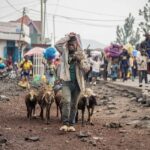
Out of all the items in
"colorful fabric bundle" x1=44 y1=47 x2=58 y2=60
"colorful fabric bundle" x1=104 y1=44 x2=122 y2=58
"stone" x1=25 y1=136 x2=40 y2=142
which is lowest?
"stone" x1=25 y1=136 x2=40 y2=142

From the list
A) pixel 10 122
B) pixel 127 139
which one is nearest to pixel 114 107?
pixel 10 122

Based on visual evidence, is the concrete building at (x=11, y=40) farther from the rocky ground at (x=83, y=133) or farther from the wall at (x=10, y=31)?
the rocky ground at (x=83, y=133)

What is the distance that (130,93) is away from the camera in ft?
62.4

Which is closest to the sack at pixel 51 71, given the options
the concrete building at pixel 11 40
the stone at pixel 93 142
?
the stone at pixel 93 142

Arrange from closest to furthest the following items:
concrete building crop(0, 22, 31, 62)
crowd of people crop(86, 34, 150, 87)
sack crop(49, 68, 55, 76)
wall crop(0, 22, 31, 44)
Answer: sack crop(49, 68, 55, 76) < crowd of people crop(86, 34, 150, 87) < concrete building crop(0, 22, 31, 62) < wall crop(0, 22, 31, 44)

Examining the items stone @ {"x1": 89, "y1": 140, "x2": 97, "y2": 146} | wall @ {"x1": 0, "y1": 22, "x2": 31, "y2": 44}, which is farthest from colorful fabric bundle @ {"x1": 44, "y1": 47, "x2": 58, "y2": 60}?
wall @ {"x1": 0, "y1": 22, "x2": 31, "y2": 44}

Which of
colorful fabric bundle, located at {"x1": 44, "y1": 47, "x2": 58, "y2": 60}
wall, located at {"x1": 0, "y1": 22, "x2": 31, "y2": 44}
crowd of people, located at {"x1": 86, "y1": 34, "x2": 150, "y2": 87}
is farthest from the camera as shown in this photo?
wall, located at {"x1": 0, "y1": 22, "x2": 31, "y2": 44}

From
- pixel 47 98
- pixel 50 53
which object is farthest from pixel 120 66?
pixel 47 98

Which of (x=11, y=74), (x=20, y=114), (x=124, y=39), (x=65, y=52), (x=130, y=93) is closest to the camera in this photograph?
(x=65, y=52)

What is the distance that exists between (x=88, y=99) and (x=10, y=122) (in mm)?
2015

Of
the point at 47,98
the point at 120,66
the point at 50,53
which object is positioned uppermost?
the point at 50,53

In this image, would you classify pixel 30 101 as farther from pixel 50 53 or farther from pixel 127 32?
pixel 127 32

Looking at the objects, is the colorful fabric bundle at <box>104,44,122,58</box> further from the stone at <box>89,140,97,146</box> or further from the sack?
the stone at <box>89,140,97,146</box>

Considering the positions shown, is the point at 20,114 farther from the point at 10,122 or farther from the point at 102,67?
the point at 102,67
